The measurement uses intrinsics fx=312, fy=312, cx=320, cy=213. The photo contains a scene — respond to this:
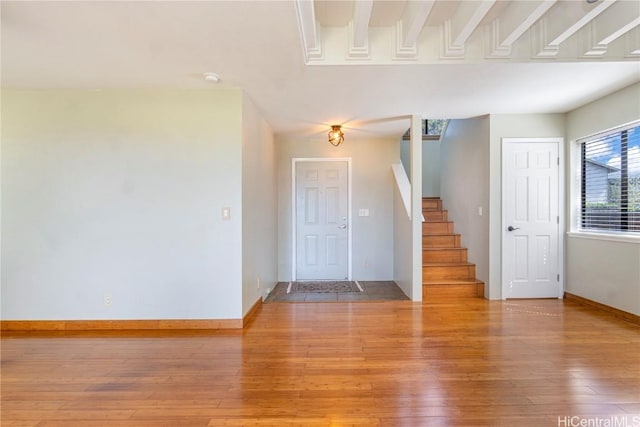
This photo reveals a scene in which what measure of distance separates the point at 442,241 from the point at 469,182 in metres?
0.95

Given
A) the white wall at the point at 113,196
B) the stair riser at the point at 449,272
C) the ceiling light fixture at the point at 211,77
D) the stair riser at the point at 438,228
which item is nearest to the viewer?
the ceiling light fixture at the point at 211,77

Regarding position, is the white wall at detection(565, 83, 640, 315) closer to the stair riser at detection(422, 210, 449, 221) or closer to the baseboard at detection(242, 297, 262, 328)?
the stair riser at detection(422, 210, 449, 221)

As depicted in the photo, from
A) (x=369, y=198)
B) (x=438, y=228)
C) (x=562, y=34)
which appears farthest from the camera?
(x=369, y=198)

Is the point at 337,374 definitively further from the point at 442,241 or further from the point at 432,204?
the point at 432,204

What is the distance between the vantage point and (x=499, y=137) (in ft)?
12.9

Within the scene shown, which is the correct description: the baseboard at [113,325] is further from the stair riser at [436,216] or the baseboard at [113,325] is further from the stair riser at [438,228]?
the stair riser at [436,216]

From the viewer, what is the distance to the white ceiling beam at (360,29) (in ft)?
6.49

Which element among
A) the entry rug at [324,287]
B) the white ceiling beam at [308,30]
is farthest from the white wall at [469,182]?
the white ceiling beam at [308,30]

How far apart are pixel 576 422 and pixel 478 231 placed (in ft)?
9.12

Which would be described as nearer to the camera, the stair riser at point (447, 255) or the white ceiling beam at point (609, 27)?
the white ceiling beam at point (609, 27)

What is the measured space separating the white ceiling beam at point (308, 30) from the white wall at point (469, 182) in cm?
268

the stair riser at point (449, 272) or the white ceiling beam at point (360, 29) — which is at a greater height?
the white ceiling beam at point (360, 29)

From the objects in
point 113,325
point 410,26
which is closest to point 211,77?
point 410,26

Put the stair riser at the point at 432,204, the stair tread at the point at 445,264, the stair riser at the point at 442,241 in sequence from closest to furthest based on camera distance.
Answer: the stair tread at the point at 445,264, the stair riser at the point at 442,241, the stair riser at the point at 432,204
